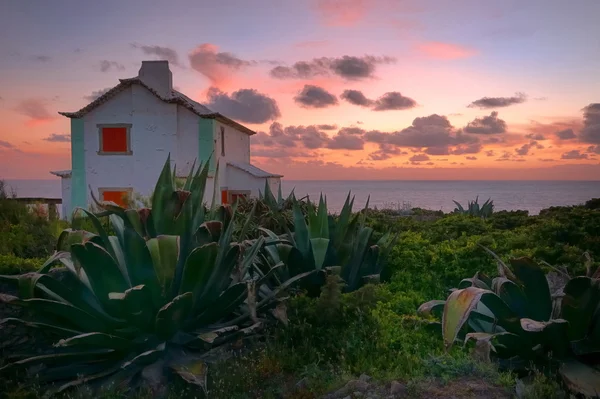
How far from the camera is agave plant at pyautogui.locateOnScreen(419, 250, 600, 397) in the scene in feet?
14.9

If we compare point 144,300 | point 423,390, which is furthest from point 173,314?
point 423,390

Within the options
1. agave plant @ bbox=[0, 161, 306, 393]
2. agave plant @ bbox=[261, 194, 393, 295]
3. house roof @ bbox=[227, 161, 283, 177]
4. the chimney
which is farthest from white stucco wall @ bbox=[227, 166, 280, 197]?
agave plant @ bbox=[0, 161, 306, 393]

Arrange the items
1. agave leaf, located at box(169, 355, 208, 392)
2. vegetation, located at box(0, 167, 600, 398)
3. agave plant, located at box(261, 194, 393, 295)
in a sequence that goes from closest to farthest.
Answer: agave leaf, located at box(169, 355, 208, 392) < vegetation, located at box(0, 167, 600, 398) < agave plant, located at box(261, 194, 393, 295)

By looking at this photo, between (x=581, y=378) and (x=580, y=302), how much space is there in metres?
0.60

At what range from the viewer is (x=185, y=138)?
26125mm

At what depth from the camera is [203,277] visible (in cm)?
504

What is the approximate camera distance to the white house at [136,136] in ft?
84.8

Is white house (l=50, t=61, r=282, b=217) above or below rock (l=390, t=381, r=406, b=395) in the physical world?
above

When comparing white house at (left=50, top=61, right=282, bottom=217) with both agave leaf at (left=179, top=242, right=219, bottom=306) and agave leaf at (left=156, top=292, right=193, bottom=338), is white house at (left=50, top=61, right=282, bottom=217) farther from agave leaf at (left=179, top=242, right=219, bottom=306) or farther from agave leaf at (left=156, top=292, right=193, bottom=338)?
agave leaf at (left=156, top=292, right=193, bottom=338)

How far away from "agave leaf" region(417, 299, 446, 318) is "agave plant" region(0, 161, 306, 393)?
146cm

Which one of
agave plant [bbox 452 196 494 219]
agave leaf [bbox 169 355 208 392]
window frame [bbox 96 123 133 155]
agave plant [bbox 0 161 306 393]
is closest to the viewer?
agave leaf [bbox 169 355 208 392]

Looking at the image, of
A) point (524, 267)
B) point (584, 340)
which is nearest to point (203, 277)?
point (524, 267)

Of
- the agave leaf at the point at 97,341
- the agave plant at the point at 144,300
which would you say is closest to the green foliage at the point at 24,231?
the agave plant at the point at 144,300

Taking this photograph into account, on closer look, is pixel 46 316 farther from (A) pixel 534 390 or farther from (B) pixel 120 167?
(B) pixel 120 167
